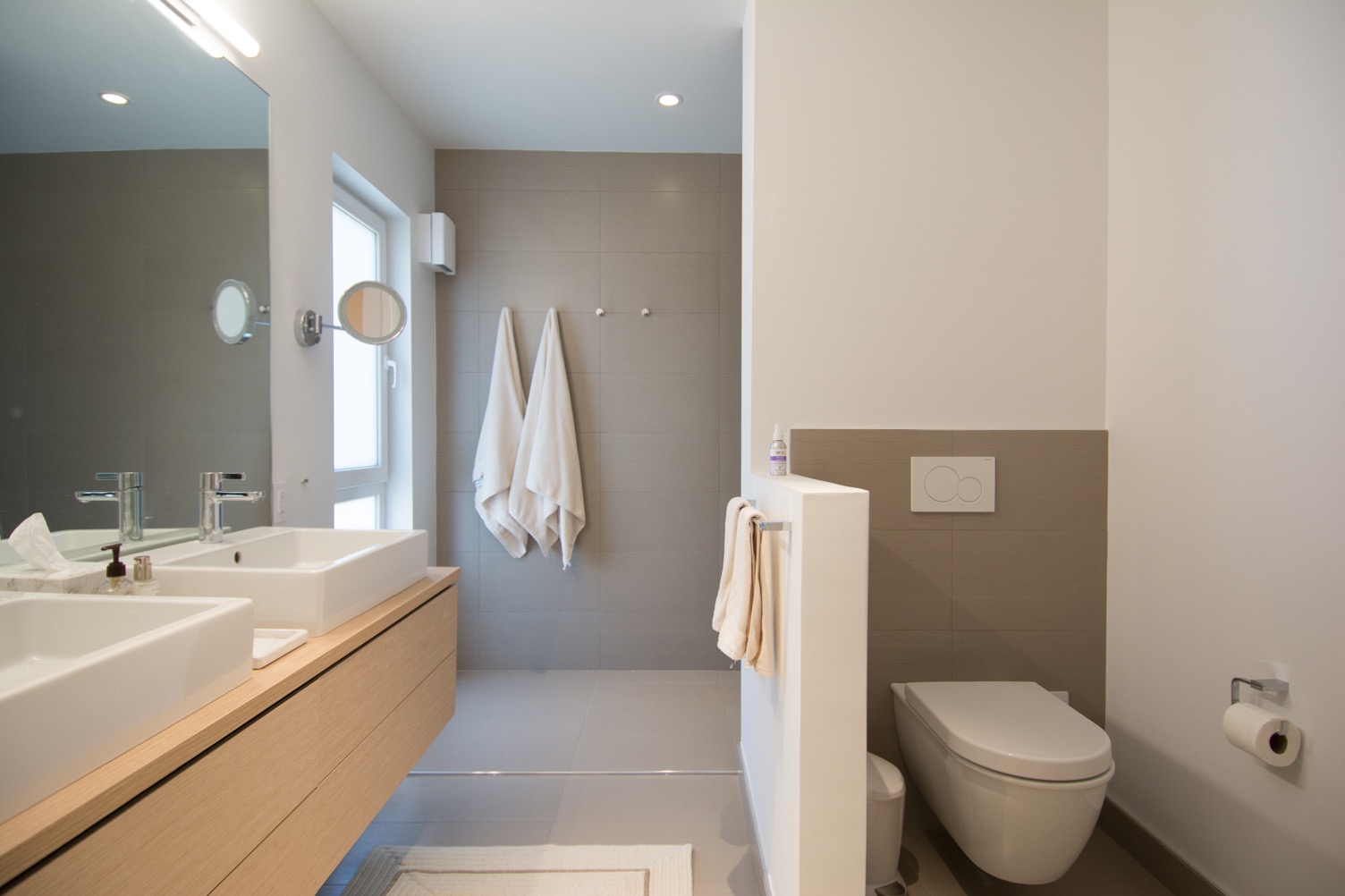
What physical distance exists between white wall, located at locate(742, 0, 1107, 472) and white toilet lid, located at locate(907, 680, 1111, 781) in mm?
699

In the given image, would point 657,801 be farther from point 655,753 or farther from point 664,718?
point 664,718

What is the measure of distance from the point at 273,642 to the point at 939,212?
1888 millimetres

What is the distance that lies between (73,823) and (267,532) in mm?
1163

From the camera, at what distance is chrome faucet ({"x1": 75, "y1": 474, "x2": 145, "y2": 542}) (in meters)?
1.44

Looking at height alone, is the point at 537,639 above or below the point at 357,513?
below

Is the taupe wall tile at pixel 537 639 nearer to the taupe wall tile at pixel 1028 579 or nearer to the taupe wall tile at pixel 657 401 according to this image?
the taupe wall tile at pixel 657 401

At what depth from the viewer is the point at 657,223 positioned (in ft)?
10.4

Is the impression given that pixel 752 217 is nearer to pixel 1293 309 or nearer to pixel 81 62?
pixel 1293 309

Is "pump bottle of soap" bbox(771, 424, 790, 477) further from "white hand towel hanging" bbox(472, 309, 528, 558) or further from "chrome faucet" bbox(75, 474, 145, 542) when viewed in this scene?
"white hand towel hanging" bbox(472, 309, 528, 558)

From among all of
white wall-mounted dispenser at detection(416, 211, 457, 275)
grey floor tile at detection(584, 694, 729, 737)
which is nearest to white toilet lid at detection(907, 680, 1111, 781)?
grey floor tile at detection(584, 694, 729, 737)

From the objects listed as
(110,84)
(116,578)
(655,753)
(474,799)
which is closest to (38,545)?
(116,578)

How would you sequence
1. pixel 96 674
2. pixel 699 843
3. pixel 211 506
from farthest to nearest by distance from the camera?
pixel 699 843 < pixel 211 506 < pixel 96 674

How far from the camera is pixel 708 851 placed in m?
1.87

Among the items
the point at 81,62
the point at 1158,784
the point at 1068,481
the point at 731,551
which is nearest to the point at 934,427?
the point at 1068,481
